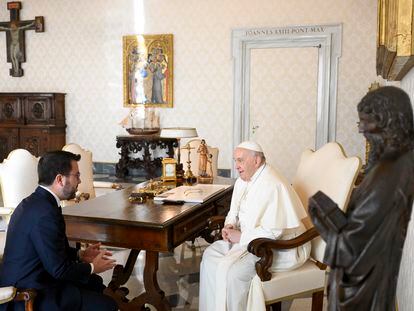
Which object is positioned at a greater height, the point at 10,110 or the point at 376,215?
the point at 10,110

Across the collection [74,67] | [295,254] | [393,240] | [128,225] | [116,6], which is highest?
[116,6]

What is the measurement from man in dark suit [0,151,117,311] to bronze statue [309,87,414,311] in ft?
5.23

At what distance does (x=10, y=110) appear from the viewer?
32.2 feet

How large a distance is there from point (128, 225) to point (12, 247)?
0.77 meters

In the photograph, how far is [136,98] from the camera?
30.9 feet

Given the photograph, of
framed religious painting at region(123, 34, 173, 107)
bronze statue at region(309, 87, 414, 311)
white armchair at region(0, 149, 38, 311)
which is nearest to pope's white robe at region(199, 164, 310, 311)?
bronze statue at region(309, 87, 414, 311)

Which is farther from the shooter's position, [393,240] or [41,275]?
[41,275]

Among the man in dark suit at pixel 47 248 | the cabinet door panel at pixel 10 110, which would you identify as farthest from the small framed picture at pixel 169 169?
the cabinet door panel at pixel 10 110

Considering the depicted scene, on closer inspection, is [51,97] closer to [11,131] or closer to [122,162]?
[11,131]

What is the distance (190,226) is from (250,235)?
19.3 inches

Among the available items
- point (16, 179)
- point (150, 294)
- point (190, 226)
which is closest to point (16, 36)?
point (16, 179)

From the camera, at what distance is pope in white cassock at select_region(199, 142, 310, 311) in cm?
302

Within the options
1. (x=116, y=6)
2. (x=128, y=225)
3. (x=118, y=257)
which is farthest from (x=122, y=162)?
(x=128, y=225)

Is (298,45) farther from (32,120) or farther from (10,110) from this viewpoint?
(10,110)
